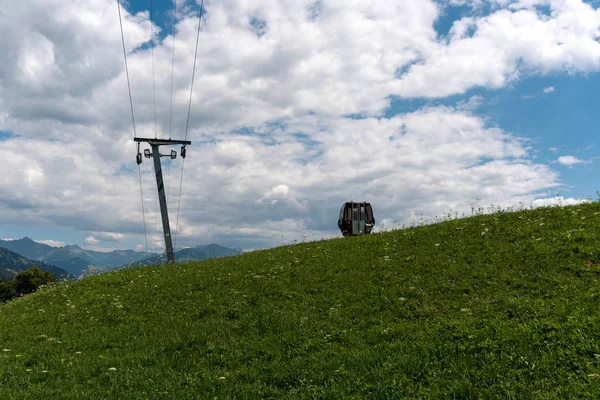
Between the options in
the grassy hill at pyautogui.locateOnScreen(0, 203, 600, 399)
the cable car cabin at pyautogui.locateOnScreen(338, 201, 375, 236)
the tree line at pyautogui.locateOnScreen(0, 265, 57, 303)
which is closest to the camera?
the grassy hill at pyautogui.locateOnScreen(0, 203, 600, 399)

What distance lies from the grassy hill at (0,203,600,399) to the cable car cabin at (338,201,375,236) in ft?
30.9

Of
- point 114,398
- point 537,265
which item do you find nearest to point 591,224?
point 537,265

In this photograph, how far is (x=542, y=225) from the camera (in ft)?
58.7

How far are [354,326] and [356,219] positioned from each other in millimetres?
18846

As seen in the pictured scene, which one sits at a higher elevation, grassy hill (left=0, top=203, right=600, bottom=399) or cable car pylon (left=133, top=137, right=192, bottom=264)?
cable car pylon (left=133, top=137, right=192, bottom=264)

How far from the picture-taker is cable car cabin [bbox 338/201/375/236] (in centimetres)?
3039

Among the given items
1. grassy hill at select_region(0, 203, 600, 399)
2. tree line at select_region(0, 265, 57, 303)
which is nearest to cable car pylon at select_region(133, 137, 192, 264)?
grassy hill at select_region(0, 203, 600, 399)

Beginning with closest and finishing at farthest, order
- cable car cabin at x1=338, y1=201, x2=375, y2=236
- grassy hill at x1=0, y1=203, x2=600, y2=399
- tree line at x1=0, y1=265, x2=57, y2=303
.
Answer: grassy hill at x1=0, y1=203, x2=600, y2=399
cable car cabin at x1=338, y1=201, x2=375, y2=236
tree line at x1=0, y1=265, x2=57, y2=303

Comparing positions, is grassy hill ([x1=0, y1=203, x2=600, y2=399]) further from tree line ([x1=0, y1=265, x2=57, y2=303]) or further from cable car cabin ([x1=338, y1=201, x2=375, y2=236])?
tree line ([x1=0, y1=265, x2=57, y2=303])

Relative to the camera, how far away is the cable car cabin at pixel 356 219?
30391 mm

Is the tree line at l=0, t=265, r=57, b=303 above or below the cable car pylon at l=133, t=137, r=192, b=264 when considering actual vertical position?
below

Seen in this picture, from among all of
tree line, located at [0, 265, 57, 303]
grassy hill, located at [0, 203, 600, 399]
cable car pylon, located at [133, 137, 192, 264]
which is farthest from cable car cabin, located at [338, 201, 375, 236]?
tree line, located at [0, 265, 57, 303]

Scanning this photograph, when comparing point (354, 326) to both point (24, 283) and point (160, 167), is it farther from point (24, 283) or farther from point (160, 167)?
point (24, 283)

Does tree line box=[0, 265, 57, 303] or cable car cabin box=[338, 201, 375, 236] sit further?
tree line box=[0, 265, 57, 303]
